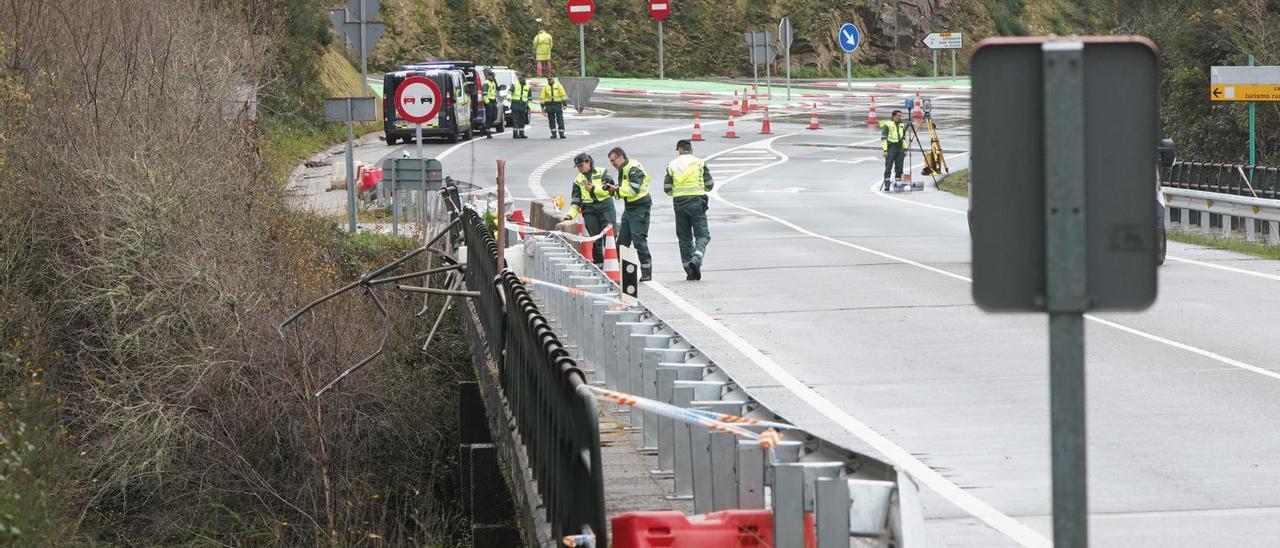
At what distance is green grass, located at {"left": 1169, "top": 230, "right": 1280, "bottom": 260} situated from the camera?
70.5ft

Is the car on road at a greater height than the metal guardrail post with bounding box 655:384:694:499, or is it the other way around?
the car on road

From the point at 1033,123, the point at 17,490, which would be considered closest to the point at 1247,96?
the point at 17,490

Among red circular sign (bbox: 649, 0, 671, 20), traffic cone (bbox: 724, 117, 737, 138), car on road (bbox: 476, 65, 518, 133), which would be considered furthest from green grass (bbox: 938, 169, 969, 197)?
red circular sign (bbox: 649, 0, 671, 20)

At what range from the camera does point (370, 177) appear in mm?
29000

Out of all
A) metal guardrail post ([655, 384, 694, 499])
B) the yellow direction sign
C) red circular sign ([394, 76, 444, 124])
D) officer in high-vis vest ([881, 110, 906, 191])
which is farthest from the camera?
officer in high-vis vest ([881, 110, 906, 191])

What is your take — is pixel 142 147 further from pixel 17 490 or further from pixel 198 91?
pixel 17 490

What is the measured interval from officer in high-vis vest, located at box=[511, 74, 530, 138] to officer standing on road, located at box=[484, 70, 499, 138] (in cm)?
73

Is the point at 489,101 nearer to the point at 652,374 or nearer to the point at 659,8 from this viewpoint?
the point at 659,8

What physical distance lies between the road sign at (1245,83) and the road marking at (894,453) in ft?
45.5

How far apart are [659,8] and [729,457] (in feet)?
189

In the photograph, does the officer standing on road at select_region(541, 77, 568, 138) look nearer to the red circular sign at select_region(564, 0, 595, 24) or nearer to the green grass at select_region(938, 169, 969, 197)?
the green grass at select_region(938, 169, 969, 197)

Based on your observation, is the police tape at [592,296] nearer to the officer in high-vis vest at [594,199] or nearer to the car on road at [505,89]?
the officer in high-vis vest at [594,199]

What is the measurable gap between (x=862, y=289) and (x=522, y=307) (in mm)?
9974

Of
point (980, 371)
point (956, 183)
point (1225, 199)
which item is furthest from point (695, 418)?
point (956, 183)
